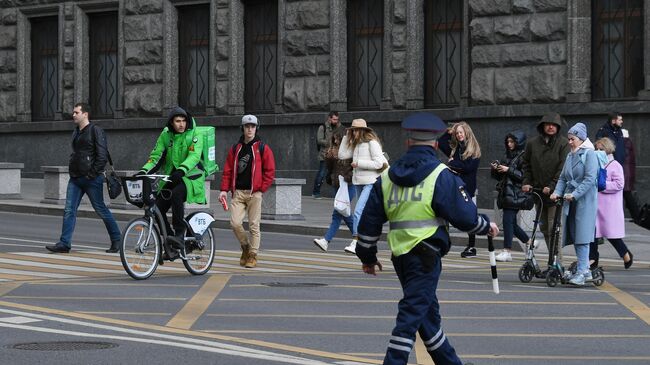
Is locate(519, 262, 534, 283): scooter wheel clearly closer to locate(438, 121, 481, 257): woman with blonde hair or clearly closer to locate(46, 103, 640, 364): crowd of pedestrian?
locate(46, 103, 640, 364): crowd of pedestrian

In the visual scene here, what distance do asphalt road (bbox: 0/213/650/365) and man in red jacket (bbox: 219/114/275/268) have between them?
37 cm

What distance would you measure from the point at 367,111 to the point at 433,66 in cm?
157

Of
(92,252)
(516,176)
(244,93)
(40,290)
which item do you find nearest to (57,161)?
(244,93)

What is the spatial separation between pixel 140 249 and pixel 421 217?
7.08 m

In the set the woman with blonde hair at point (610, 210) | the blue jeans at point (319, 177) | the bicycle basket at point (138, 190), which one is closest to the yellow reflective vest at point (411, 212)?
the bicycle basket at point (138, 190)

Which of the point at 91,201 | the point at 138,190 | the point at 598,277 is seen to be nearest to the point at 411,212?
the point at 598,277

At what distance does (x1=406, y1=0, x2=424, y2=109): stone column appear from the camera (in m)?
28.2

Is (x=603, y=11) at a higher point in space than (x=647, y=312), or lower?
higher

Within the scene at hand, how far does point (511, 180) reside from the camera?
703 inches

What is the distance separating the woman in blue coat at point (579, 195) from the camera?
1482cm

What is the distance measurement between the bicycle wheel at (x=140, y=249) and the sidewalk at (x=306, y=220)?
21.1 feet

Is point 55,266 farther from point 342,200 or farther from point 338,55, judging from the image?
point 338,55

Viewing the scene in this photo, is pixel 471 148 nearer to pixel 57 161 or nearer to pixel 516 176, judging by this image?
pixel 516 176

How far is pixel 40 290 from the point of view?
13750 mm
